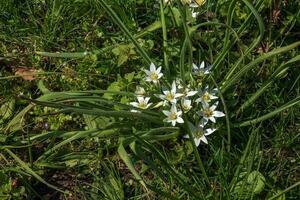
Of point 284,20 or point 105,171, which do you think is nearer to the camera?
point 105,171

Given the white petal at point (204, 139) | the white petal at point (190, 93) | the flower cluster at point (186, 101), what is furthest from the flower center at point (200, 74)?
the white petal at point (204, 139)

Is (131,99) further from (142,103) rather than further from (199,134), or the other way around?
(199,134)

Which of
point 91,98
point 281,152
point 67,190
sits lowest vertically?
point 67,190

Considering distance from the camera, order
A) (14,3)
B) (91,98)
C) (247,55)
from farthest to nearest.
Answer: (14,3), (247,55), (91,98)

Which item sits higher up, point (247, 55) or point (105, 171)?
point (247, 55)

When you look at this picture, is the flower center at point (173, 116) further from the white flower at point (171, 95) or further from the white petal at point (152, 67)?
the white petal at point (152, 67)

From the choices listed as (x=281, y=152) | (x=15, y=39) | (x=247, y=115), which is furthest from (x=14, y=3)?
(x=281, y=152)

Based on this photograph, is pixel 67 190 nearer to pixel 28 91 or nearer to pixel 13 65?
pixel 28 91

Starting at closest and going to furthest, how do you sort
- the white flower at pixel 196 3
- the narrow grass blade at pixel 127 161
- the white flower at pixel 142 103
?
the narrow grass blade at pixel 127 161 → the white flower at pixel 142 103 → the white flower at pixel 196 3
